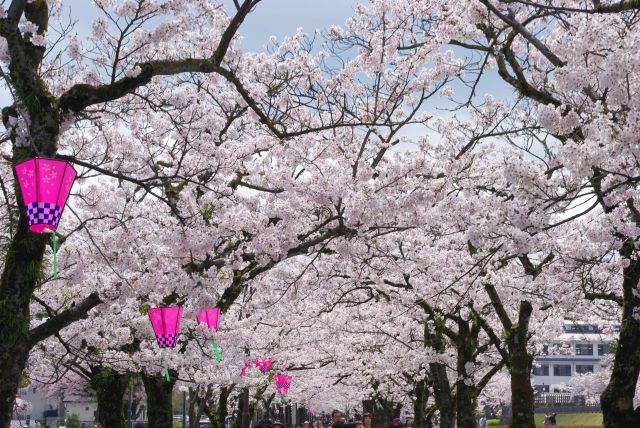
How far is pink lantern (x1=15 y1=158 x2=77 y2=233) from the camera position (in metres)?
6.06

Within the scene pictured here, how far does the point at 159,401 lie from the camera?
605 inches

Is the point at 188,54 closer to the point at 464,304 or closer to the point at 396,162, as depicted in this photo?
the point at 396,162

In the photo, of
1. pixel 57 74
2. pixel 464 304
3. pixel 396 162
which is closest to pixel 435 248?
pixel 464 304

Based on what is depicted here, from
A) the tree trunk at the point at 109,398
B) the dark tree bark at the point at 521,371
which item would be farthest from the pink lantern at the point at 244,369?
the dark tree bark at the point at 521,371

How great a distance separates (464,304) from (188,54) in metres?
9.19

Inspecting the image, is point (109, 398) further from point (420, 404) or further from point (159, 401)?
point (420, 404)

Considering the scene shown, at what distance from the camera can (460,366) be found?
18.6 m

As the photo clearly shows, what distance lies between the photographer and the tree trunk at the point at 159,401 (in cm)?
1510

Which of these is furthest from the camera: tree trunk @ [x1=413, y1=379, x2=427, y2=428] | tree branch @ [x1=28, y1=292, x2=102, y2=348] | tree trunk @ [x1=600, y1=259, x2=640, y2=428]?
tree trunk @ [x1=413, y1=379, x2=427, y2=428]

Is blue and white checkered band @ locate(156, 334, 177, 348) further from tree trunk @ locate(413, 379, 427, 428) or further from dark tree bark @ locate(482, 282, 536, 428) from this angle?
tree trunk @ locate(413, 379, 427, 428)

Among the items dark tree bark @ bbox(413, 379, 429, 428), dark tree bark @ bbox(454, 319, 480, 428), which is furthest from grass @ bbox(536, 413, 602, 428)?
dark tree bark @ bbox(454, 319, 480, 428)

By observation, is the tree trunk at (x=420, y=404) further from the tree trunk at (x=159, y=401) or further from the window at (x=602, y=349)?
the window at (x=602, y=349)

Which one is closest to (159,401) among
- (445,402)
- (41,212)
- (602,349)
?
(445,402)

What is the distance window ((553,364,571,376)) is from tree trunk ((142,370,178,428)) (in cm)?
8308
